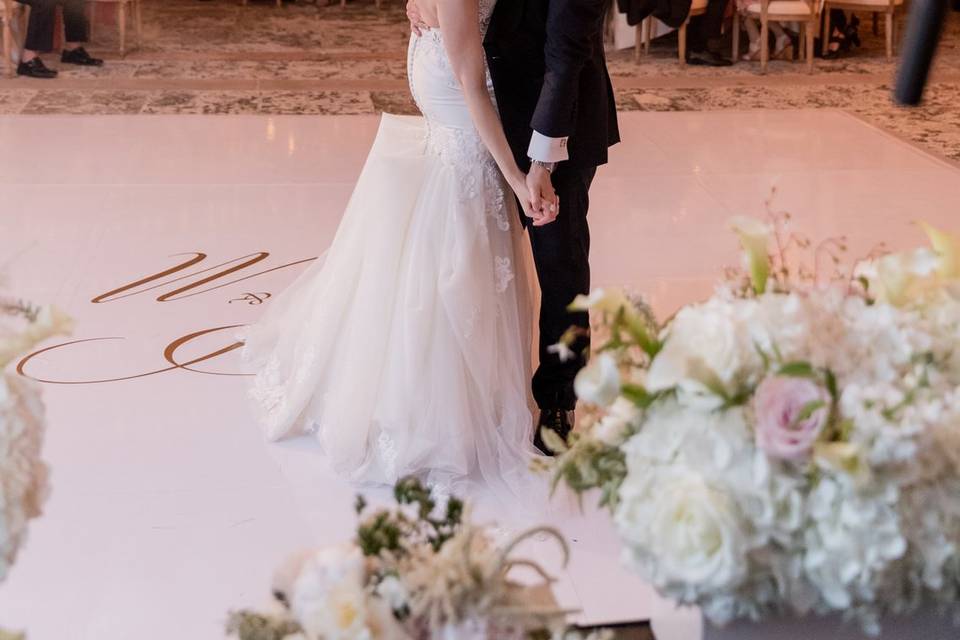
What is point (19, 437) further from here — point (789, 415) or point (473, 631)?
point (789, 415)

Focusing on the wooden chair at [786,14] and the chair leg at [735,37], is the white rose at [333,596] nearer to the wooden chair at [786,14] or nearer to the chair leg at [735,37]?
the wooden chair at [786,14]

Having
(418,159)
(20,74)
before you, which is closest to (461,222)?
(418,159)

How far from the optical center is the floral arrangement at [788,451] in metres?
1.12

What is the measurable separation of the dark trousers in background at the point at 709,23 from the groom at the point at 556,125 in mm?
5708

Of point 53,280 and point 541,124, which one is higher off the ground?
point 541,124

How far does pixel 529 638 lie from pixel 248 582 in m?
1.71

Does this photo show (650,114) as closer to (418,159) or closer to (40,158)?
(40,158)

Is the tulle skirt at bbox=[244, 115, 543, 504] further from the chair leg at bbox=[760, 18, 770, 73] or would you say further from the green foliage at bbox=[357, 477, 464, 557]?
the chair leg at bbox=[760, 18, 770, 73]

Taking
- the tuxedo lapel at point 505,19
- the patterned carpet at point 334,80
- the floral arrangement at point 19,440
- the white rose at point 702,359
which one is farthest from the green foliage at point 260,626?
the patterned carpet at point 334,80

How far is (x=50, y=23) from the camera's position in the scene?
7.84m

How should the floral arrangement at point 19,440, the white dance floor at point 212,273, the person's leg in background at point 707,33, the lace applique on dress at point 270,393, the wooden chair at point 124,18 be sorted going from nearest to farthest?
the floral arrangement at point 19,440
the white dance floor at point 212,273
the lace applique on dress at point 270,393
the wooden chair at point 124,18
the person's leg in background at point 707,33

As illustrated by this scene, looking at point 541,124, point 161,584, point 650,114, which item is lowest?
point 161,584

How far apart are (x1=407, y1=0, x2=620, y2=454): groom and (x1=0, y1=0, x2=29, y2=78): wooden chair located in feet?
16.6

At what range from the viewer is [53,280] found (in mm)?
4387
